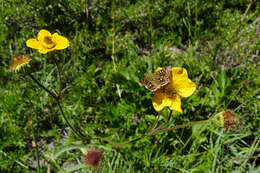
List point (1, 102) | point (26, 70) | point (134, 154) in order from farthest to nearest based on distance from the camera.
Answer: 1. point (1, 102)
2. point (134, 154)
3. point (26, 70)

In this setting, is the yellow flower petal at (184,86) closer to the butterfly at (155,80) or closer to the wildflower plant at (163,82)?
the wildflower plant at (163,82)

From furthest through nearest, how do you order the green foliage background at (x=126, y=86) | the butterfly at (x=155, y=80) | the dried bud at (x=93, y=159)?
the green foliage background at (x=126, y=86) < the dried bud at (x=93, y=159) < the butterfly at (x=155, y=80)

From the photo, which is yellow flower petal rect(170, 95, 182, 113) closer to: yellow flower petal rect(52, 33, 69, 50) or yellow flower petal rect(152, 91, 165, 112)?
yellow flower petal rect(152, 91, 165, 112)

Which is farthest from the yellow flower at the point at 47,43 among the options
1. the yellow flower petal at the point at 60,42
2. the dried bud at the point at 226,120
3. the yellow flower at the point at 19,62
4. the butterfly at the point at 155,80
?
the dried bud at the point at 226,120

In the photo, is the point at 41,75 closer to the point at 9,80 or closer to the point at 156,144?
the point at 9,80

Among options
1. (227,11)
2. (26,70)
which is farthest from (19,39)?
(227,11)
